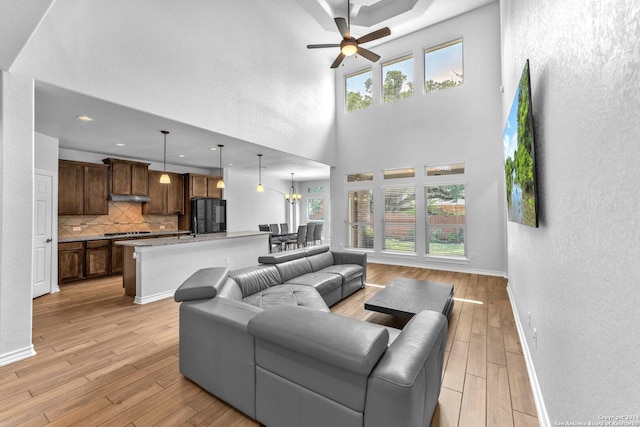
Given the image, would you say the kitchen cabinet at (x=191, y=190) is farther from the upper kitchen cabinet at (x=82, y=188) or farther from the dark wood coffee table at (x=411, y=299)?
the dark wood coffee table at (x=411, y=299)

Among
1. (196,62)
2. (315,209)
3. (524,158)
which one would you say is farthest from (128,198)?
(524,158)

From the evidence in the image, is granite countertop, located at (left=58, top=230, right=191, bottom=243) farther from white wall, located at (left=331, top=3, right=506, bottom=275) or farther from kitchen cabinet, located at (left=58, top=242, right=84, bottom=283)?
white wall, located at (left=331, top=3, right=506, bottom=275)

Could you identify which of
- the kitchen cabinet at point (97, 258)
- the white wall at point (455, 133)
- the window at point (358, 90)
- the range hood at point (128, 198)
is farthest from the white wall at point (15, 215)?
the window at point (358, 90)

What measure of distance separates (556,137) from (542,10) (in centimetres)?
89

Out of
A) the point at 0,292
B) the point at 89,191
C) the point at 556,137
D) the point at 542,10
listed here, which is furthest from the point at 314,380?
the point at 89,191

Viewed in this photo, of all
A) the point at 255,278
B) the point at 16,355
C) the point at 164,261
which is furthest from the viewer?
the point at 164,261

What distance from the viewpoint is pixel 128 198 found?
618 centimetres

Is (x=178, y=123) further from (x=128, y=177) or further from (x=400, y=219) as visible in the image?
(x=400, y=219)

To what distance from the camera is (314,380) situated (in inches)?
56.3

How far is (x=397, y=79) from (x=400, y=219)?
357 cm

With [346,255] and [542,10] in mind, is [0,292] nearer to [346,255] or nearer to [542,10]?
[346,255]

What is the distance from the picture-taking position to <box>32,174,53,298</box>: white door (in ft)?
13.9

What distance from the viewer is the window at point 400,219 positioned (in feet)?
21.6

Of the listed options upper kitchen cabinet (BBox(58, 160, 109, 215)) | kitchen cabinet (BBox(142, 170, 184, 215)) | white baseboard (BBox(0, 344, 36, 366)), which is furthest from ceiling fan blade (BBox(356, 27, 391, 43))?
upper kitchen cabinet (BBox(58, 160, 109, 215))
